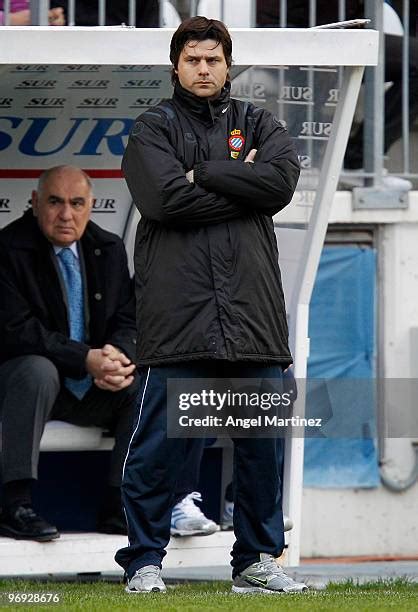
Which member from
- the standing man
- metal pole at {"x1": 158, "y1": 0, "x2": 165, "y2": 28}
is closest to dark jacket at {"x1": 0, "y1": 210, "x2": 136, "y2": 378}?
the standing man

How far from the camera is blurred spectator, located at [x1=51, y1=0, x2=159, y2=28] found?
28.2 feet

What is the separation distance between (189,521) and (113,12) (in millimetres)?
3266

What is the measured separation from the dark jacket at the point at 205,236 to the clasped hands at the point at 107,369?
1.07 metres

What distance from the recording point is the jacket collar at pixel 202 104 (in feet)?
18.4

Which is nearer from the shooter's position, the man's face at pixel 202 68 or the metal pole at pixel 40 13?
the man's face at pixel 202 68

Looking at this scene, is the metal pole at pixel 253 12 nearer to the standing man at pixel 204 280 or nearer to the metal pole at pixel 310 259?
the metal pole at pixel 310 259

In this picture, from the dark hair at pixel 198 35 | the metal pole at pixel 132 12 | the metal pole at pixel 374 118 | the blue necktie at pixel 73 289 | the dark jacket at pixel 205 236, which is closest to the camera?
the dark jacket at pixel 205 236

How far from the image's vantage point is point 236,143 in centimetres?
566

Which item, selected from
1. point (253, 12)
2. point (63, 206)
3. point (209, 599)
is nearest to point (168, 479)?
point (209, 599)

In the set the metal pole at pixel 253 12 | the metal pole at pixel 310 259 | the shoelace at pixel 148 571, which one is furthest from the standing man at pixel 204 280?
the metal pole at pixel 253 12

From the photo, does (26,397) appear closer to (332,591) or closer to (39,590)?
(39,590)

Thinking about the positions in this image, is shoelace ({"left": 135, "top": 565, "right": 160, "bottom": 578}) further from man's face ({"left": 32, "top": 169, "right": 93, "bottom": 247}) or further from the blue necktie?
man's face ({"left": 32, "top": 169, "right": 93, "bottom": 247})

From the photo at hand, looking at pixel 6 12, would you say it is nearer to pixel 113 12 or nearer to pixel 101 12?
pixel 101 12

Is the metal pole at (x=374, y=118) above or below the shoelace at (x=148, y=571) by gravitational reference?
above
